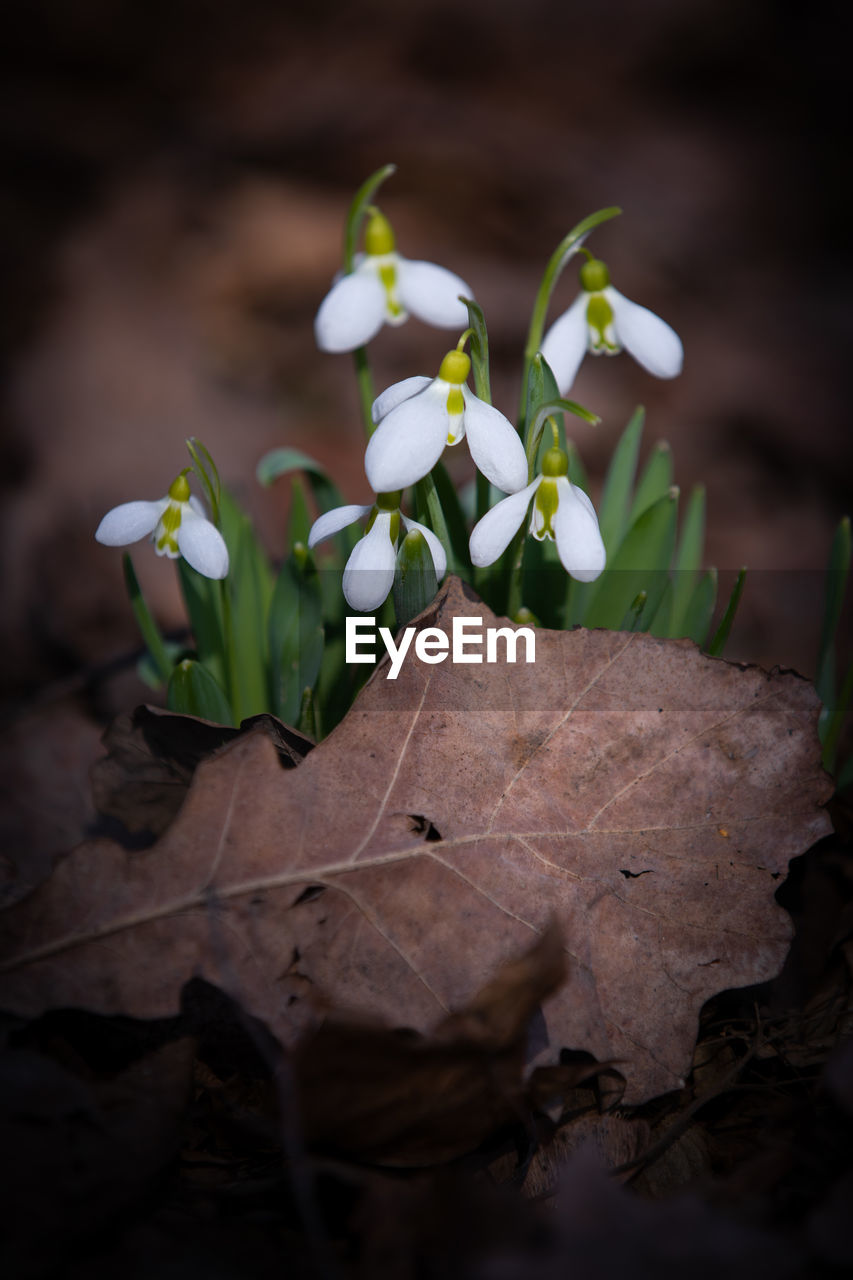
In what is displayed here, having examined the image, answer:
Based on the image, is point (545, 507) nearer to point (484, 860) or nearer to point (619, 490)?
point (484, 860)

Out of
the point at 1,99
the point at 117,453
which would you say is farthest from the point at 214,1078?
the point at 1,99

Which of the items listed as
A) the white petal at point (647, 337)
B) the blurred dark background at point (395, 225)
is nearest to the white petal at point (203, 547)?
the white petal at point (647, 337)

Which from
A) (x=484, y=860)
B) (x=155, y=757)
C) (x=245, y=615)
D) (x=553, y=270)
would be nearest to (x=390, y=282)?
(x=553, y=270)

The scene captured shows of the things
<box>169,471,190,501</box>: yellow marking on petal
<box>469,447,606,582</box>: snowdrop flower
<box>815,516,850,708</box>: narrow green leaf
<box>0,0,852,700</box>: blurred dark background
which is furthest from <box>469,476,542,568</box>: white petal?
<box>0,0,852,700</box>: blurred dark background

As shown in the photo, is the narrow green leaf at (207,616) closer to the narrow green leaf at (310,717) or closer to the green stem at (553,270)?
the narrow green leaf at (310,717)

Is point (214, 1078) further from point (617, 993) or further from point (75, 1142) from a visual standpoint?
point (617, 993)

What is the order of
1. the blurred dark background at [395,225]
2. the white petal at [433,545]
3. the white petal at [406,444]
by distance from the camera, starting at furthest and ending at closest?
the blurred dark background at [395,225] → the white petal at [433,545] → the white petal at [406,444]
